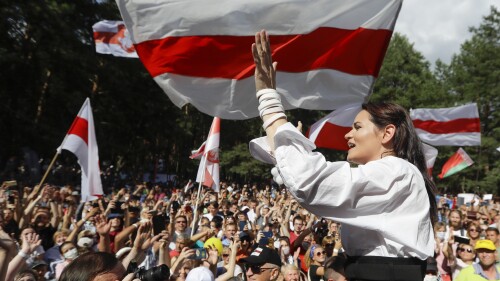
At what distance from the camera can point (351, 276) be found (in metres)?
2.19

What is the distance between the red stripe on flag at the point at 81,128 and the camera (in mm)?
9852

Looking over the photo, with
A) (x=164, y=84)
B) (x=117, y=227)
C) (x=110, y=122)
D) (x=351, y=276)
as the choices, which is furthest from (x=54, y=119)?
(x=351, y=276)

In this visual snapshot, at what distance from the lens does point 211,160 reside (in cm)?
1087

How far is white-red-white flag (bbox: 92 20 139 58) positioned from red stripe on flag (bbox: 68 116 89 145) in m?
5.64

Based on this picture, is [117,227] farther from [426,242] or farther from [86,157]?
[426,242]

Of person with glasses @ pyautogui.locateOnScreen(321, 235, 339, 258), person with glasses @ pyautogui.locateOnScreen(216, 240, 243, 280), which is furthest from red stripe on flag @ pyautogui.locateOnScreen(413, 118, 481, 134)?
person with glasses @ pyautogui.locateOnScreen(216, 240, 243, 280)

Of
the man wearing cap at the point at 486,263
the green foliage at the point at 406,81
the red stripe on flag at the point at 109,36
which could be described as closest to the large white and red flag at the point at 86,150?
the man wearing cap at the point at 486,263

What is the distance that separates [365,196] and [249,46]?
8.09ft

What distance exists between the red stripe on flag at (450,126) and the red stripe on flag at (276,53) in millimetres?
10002

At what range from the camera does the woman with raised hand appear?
200cm

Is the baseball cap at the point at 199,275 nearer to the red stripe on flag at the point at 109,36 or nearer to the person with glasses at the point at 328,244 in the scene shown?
the person with glasses at the point at 328,244

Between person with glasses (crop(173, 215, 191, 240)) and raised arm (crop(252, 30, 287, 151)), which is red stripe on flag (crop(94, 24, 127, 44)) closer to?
person with glasses (crop(173, 215, 191, 240))

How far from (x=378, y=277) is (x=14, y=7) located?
831 inches

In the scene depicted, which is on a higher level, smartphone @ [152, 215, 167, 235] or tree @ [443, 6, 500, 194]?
tree @ [443, 6, 500, 194]
